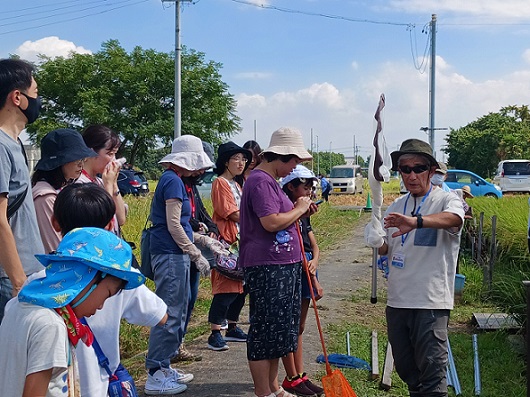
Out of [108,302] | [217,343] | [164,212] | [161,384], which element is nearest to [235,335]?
[217,343]

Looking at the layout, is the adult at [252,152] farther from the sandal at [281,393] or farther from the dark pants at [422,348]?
the dark pants at [422,348]

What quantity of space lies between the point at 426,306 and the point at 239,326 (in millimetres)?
2951

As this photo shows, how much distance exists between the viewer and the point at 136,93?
27.6 meters

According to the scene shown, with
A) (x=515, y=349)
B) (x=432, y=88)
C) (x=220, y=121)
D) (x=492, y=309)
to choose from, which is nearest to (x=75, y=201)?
(x=515, y=349)

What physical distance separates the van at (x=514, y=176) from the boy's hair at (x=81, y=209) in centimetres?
2474

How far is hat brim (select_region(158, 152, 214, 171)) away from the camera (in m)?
4.24

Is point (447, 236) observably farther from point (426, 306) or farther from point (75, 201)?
point (75, 201)

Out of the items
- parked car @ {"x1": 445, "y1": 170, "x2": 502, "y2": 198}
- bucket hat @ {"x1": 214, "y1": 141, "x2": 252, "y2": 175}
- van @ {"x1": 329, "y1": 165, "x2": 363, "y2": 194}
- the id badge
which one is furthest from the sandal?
van @ {"x1": 329, "y1": 165, "x2": 363, "y2": 194}

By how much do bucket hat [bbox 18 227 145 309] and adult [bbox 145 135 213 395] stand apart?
2251 mm

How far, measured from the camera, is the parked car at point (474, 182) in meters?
21.8

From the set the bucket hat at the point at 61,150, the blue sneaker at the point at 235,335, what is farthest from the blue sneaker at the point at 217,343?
the bucket hat at the point at 61,150

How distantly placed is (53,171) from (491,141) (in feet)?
145

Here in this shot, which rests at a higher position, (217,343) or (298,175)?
(298,175)

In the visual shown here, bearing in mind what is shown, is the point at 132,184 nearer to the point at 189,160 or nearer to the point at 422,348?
the point at 189,160
